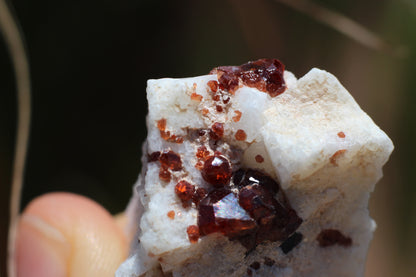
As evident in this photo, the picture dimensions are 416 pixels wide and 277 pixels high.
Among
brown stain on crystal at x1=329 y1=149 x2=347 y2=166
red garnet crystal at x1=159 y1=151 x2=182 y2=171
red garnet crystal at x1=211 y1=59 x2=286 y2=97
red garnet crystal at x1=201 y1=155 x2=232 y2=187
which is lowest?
brown stain on crystal at x1=329 y1=149 x2=347 y2=166

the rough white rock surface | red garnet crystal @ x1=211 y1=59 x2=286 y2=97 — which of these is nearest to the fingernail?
the rough white rock surface

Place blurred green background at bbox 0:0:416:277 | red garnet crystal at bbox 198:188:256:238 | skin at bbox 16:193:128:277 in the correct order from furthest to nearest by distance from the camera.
Result: blurred green background at bbox 0:0:416:277 < skin at bbox 16:193:128:277 < red garnet crystal at bbox 198:188:256:238

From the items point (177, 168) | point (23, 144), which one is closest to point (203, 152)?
point (177, 168)

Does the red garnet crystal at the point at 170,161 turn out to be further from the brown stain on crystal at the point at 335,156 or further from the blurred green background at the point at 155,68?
the blurred green background at the point at 155,68

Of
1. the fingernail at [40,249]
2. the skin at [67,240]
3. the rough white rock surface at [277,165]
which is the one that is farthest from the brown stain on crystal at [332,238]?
the fingernail at [40,249]

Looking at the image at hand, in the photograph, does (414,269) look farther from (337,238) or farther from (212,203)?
(212,203)

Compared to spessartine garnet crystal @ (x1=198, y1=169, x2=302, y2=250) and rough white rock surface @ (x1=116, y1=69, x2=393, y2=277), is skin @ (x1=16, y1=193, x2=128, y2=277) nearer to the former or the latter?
rough white rock surface @ (x1=116, y1=69, x2=393, y2=277)
